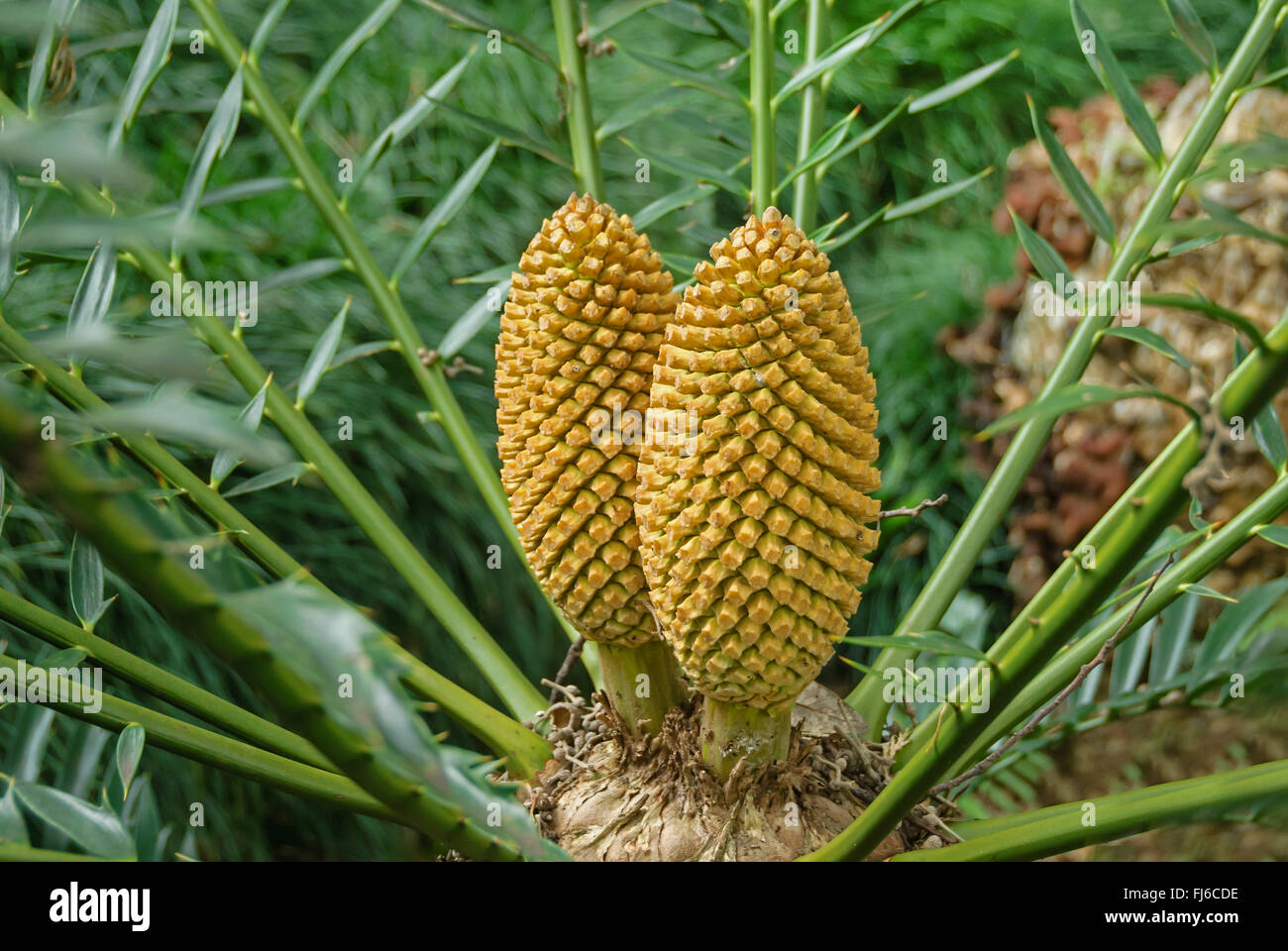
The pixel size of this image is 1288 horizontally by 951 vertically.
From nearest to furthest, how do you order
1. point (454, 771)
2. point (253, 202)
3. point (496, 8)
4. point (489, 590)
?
point (454, 771) → point (489, 590) → point (253, 202) → point (496, 8)

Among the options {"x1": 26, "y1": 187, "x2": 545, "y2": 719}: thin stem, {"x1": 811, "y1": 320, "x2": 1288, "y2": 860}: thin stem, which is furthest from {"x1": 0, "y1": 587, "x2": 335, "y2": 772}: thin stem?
{"x1": 811, "y1": 320, "x2": 1288, "y2": 860}: thin stem

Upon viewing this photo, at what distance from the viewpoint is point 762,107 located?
2.08ft

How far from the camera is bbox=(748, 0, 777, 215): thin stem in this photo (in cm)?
63

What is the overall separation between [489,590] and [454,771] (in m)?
0.92

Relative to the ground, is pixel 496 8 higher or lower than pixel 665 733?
higher

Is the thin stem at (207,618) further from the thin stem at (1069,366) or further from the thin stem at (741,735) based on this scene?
the thin stem at (1069,366)

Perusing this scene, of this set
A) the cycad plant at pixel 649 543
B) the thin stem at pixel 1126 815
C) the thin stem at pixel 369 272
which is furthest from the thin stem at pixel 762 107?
the thin stem at pixel 1126 815

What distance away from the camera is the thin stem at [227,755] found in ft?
1.62

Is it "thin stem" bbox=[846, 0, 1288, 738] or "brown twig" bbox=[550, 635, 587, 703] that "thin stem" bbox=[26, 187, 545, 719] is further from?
"thin stem" bbox=[846, 0, 1288, 738]

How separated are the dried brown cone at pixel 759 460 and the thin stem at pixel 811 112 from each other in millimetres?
262
